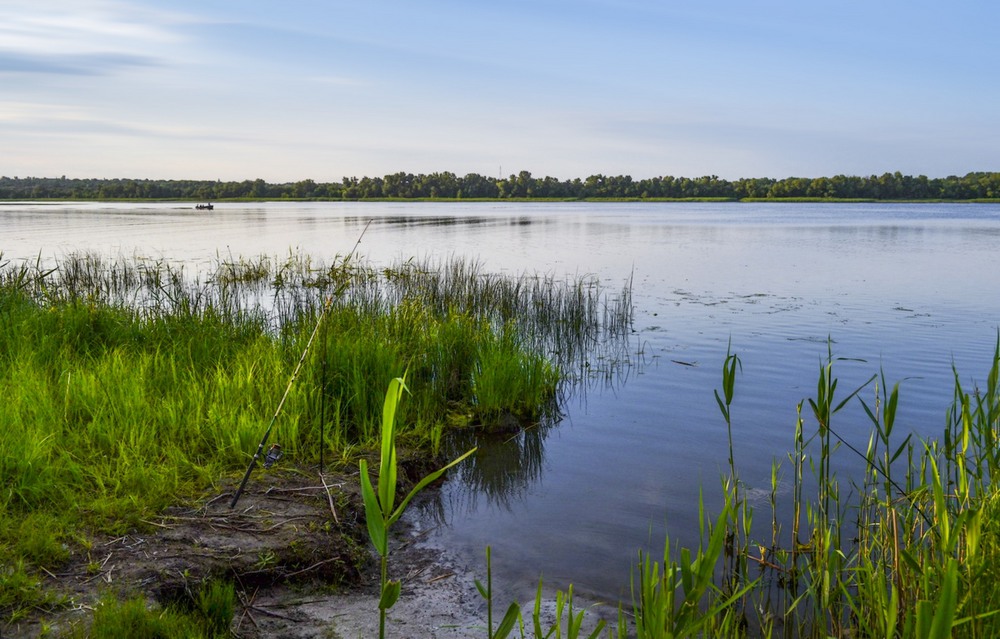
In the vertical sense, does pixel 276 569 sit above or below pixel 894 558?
below

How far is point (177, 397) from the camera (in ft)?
20.0

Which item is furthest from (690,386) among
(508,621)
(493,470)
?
(508,621)

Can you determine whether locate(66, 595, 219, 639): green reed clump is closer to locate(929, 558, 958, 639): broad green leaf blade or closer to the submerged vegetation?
the submerged vegetation

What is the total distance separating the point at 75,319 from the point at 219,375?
2946 mm

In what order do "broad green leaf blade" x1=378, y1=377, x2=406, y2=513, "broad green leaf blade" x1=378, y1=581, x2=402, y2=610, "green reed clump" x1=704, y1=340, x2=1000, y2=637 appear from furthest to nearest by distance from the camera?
"green reed clump" x1=704, y1=340, x2=1000, y2=637
"broad green leaf blade" x1=378, y1=581, x2=402, y2=610
"broad green leaf blade" x1=378, y1=377, x2=406, y2=513

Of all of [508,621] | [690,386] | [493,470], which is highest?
[508,621]

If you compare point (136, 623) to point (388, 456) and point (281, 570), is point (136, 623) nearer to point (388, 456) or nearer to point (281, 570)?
point (281, 570)

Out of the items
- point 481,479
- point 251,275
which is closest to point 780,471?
point 481,479

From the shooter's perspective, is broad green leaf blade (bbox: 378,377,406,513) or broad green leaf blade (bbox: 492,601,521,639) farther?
broad green leaf blade (bbox: 492,601,521,639)

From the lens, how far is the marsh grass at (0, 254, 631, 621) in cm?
439

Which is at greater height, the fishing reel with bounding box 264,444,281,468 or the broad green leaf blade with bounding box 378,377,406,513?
the broad green leaf blade with bounding box 378,377,406,513

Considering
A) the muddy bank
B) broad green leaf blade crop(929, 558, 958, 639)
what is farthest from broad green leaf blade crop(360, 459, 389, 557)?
the muddy bank

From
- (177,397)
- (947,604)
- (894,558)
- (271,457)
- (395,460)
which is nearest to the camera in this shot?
(395,460)

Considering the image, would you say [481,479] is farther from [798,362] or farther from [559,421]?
[798,362]
